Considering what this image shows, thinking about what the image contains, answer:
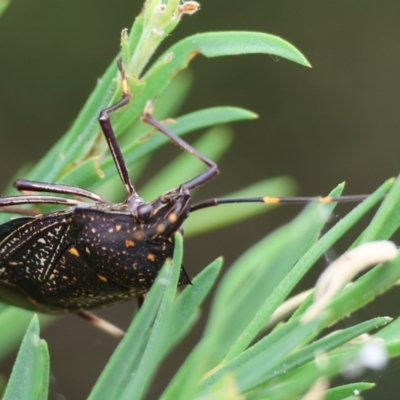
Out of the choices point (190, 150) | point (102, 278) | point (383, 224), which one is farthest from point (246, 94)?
point (383, 224)

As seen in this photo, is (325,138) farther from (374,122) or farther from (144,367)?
(144,367)

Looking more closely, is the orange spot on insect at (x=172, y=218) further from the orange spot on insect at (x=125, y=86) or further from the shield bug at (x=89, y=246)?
the orange spot on insect at (x=125, y=86)

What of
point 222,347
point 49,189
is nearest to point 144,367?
point 222,347

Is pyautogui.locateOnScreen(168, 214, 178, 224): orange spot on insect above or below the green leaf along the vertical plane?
above

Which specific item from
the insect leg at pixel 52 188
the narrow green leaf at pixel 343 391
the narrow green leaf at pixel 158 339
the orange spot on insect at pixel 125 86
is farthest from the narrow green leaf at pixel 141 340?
the insect leg at pixel 52 188

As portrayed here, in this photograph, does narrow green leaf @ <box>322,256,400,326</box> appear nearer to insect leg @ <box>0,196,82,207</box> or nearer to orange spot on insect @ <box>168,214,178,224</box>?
orange spot on insect @ <box>168,214,178,224</box>

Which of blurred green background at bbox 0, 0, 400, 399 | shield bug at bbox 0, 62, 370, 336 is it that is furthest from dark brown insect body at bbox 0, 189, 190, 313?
blurred green background at bbox 0, 0, 400, 399

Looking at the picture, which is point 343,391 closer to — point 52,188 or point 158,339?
point 158,339
